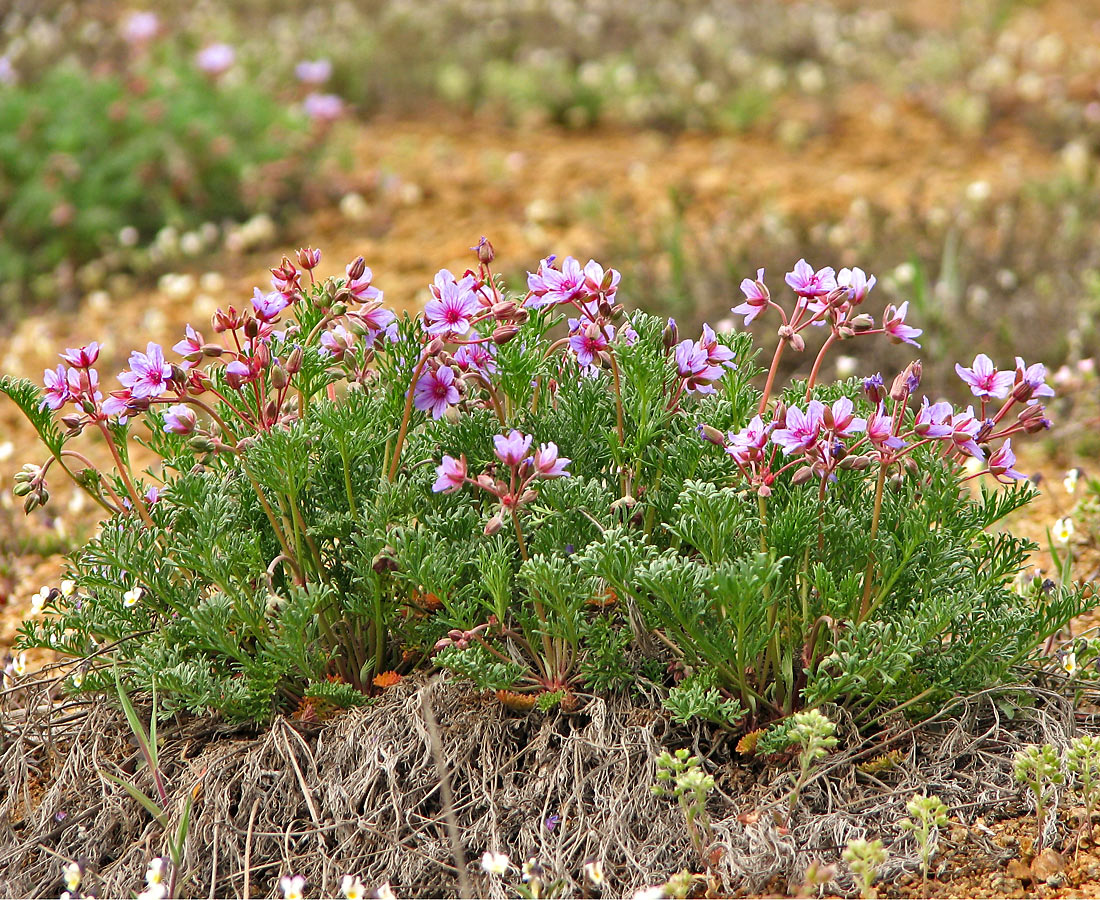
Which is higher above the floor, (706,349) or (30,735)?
(706,349)

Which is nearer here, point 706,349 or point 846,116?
point 706,349

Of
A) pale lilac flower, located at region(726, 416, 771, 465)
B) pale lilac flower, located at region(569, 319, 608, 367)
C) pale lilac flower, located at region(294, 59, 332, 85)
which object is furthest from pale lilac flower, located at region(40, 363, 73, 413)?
pale lilac flower, located at region(294, 59, 332, 85)

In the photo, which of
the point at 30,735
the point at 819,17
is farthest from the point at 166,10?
the point at 30,735

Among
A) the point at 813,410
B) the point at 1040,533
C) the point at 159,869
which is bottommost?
the point at 1040,533

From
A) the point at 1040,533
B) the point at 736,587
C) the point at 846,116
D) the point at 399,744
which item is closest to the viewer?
the point at 736,587

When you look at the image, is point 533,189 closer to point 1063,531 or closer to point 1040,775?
point 1063,531

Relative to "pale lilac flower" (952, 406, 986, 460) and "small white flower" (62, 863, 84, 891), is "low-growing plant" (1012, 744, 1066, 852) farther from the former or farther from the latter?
"small white flower" (62, 863, 84, 891)

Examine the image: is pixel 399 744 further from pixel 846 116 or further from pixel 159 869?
pixel 846 116

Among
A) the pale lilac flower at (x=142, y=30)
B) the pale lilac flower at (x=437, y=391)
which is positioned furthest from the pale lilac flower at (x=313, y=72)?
the pale lilac flower at (x=437, y=391)
